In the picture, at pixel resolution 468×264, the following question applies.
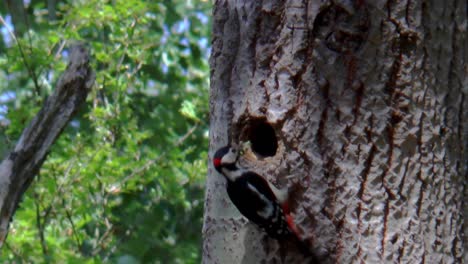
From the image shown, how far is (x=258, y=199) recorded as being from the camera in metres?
2.97

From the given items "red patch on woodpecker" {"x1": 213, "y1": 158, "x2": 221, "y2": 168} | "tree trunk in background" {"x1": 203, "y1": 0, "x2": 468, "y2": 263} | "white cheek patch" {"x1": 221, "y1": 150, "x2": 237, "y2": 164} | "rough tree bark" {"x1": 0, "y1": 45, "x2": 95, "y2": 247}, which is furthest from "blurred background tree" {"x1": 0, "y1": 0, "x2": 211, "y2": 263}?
"tree trunk in background" {"x1": 203, "y1": 0, "x2": 468, "y2": 263}

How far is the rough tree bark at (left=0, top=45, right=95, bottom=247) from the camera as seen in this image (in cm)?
358

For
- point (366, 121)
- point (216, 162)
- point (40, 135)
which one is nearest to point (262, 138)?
point (216, 162)

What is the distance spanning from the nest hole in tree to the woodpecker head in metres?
0.11

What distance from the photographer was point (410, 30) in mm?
2750

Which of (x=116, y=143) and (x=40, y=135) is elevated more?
(x=40, y=135)

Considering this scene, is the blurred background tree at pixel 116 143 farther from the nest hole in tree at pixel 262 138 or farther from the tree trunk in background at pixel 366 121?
the tree trunk in background at pixel 366 121

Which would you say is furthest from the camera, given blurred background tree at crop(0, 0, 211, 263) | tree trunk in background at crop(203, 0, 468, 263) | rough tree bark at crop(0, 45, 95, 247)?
blurred background tree at crop(0, 0, 211, 263)

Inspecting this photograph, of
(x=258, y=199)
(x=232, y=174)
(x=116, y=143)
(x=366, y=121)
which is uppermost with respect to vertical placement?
(x=366, y=121)

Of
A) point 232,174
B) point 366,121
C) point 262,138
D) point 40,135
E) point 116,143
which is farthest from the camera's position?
point 116,143

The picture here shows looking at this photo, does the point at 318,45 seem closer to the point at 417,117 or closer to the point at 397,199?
the point at 417,117

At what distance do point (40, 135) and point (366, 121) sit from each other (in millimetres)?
1585

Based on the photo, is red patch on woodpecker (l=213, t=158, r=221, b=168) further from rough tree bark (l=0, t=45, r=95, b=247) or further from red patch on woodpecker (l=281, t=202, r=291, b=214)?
rough tree bark (l=0, t=45, r=95, b=247)

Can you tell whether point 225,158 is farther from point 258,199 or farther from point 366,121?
point 366,121
